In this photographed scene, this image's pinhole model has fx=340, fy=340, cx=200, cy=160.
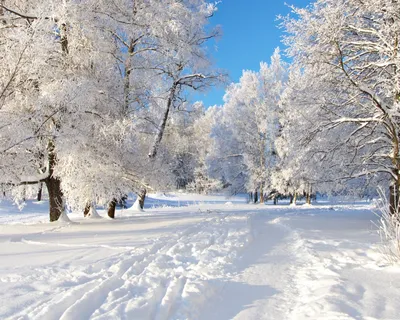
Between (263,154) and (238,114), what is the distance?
4.11 meters

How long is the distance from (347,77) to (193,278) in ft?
19.5

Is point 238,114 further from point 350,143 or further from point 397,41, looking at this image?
point 397,41

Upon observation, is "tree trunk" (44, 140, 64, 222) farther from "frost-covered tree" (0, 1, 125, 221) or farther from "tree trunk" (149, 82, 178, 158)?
"tree trunk" (149, 82, 178, 158)

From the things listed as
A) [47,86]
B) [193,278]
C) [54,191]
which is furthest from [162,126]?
[193,278]

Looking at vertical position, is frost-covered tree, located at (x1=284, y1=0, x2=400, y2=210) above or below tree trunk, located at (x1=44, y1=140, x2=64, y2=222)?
above

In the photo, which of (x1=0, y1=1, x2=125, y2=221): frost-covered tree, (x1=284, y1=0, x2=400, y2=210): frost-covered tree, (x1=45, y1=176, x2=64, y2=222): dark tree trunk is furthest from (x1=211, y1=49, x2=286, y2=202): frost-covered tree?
(x1=45, y1=176, x2=64, y2=222): dark tree trunk

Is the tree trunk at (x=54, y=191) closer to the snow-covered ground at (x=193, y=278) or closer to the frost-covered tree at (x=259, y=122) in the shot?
the snow-covered ground at (x=193, y=278)

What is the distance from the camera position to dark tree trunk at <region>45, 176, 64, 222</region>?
1018cm

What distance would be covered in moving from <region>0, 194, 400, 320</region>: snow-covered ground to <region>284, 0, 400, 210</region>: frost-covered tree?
9.66ft

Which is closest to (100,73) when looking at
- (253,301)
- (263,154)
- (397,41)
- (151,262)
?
(151,262)

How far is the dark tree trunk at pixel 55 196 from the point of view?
33.4ft

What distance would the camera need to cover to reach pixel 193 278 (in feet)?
14.6

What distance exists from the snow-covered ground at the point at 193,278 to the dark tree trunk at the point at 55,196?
264 centimetres

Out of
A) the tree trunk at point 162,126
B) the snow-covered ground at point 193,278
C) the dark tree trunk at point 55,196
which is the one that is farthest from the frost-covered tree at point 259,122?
the snow-covered ground at point 193,278
